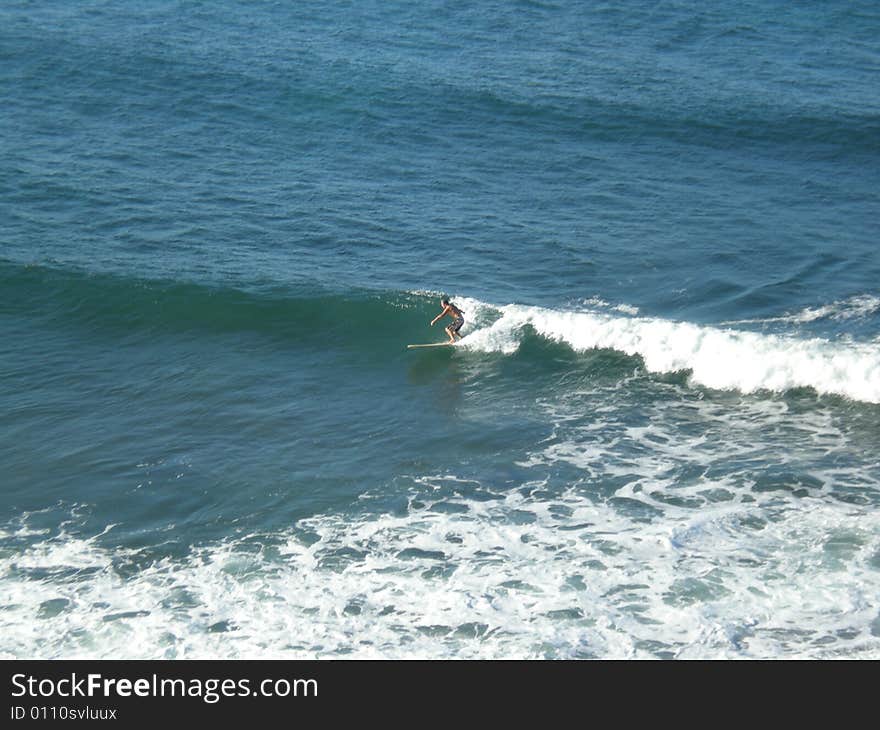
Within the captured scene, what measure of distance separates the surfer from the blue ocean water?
77 cm

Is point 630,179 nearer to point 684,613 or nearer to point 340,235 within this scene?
point 340,235

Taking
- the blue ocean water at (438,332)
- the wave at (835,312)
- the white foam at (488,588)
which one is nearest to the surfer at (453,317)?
the blue ocean water at (438,332)

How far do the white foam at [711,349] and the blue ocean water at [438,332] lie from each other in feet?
0.29

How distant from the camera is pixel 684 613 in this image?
61.6 feet

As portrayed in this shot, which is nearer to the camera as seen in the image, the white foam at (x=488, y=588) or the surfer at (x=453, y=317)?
the white foam at (x=488, y=588)

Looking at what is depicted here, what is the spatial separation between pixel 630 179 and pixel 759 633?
2348cm

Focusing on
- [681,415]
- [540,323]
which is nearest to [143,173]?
[540,323]

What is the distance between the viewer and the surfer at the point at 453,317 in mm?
28734

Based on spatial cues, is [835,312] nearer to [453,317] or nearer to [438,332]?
[453,317]

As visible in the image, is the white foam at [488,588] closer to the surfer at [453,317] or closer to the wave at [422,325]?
the wave at [422,325]

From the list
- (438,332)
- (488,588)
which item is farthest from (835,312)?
(488,588)

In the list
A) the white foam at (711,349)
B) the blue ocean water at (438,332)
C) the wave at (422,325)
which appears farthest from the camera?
the wave at (422,325)

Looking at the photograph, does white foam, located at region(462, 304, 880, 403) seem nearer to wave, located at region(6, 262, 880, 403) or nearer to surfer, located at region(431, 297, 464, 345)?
wave, located at region(6, 262, 880, 403)

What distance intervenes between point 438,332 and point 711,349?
7.23 metres
